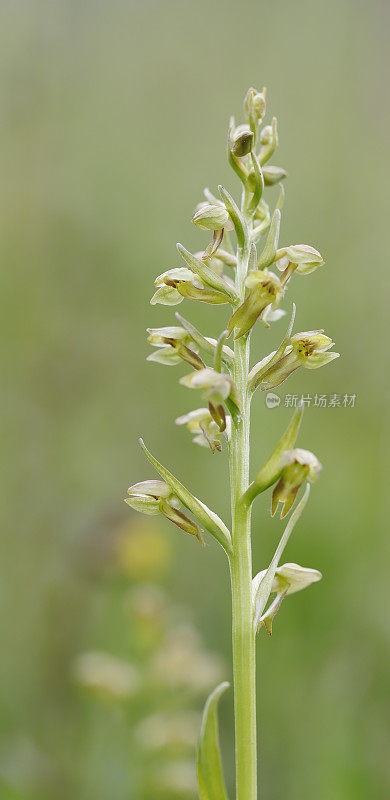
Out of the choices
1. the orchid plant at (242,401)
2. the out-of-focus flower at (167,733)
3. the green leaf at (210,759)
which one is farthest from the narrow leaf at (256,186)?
the out-of-focus flower at (167,733)

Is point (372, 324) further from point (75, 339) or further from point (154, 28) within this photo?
point (154, 28)

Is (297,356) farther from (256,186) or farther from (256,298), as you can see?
(256,186)

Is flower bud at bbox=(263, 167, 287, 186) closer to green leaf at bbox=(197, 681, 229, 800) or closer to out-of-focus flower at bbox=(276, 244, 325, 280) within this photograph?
out-of-focus flower at bbox=(276, 244, 325, 280)

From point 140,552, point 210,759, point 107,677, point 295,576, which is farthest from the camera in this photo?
point 140,552

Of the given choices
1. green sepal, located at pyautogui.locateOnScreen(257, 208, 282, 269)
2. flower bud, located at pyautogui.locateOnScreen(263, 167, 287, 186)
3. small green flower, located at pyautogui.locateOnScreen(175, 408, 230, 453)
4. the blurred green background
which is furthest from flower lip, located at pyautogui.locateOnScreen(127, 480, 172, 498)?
the blurred green background

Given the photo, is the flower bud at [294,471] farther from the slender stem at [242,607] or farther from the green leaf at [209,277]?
the green leaf at [209,277]

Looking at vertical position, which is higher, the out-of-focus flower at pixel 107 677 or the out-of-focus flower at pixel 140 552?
the out-of-focus flower at pixel 140 552

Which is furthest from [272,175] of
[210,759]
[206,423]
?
[210,759]
